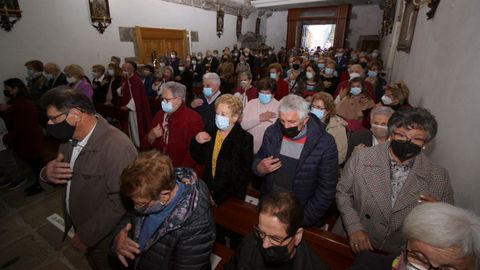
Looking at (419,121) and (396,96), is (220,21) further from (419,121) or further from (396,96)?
(419,121)

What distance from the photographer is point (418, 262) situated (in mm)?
1138

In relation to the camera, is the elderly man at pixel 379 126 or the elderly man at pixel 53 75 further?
the elderly man at pixel 53 75

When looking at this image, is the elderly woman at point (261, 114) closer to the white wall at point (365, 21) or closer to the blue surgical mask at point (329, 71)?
the blue surgical mask at point (329, 71)

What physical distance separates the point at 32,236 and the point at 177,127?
101 inches

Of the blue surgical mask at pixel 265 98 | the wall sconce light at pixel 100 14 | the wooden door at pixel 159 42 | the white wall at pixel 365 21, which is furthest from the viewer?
the white wall at pixel 365 21

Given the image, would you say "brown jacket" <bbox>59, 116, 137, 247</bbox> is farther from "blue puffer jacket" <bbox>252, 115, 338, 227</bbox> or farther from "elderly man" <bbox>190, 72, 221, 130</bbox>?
"elderly man" <bbox>190, 72, 221, 130</bbox>

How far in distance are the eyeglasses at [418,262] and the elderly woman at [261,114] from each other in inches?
99.6

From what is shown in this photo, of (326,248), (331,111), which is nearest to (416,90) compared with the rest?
(331,111)

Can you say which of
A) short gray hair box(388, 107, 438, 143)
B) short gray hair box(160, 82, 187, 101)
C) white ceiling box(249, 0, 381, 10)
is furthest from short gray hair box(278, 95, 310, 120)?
white ceiling box(249, 0, 381, 10)

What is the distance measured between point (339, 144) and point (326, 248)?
1363mm

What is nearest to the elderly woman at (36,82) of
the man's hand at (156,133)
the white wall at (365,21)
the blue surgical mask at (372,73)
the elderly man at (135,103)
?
the elderly man at (135,103)

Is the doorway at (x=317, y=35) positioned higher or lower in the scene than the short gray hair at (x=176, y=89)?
higher

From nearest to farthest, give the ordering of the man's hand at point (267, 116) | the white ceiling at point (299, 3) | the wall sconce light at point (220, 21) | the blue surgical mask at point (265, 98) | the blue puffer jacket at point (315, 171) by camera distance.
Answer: the blue puffer jacket at point (315, 171), the man's hand at point (267, 116), the blue surgical mask at point (265, 98), the wall sconce light at point (220, 21), the white ceiling at point (299, 3)

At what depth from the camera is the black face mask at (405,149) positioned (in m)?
1.81
